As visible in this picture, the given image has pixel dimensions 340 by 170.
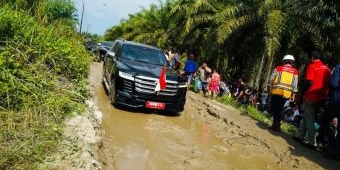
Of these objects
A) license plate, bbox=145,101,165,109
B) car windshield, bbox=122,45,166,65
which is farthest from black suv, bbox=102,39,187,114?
car windshield, bbox=122,45,166,65

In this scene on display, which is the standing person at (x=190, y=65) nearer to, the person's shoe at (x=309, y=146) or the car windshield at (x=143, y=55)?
the car windshield at (x=143, y=55)

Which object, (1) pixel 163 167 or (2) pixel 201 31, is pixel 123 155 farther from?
(2) pixel 201 31

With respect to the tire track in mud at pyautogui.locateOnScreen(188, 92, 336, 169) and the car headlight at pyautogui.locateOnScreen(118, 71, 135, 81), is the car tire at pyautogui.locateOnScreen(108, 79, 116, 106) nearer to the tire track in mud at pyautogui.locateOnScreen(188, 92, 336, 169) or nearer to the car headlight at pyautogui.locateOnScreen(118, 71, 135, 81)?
the car headlight at pyautogui.locateOnScreen(118, 71, 135, 81)

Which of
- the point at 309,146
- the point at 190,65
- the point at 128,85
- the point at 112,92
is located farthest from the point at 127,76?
the point at 190,65

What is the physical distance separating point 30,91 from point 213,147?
3.97 m

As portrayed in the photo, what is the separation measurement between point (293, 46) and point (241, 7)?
284cm

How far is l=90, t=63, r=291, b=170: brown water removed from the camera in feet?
23.4

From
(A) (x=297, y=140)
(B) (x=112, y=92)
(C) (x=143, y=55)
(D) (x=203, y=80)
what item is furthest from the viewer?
(D) (x=203, y=80)

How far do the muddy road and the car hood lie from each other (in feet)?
3.14

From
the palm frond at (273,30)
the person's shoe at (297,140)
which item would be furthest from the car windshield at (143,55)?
the palm frond at (273,30)

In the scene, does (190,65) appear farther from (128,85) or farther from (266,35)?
(128,85)

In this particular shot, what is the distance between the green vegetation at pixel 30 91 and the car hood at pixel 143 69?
150cm

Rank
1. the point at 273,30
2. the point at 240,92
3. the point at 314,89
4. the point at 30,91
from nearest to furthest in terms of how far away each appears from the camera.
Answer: the point at 30,91 → the point at 314,89 → the point at 273,30 → the point at 240,92

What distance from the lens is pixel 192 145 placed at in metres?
8.54
